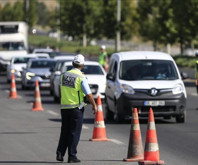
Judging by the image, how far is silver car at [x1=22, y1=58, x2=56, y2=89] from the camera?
A: 3372 cm

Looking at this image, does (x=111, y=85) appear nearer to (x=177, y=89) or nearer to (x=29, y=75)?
(x=177, y=89)

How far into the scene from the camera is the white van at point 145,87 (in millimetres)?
18359

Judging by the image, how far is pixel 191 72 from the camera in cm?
4269

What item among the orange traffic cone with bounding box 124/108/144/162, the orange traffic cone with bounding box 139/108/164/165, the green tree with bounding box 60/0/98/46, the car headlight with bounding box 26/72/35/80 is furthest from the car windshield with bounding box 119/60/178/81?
the green tree with bounding box 60/0/98/46

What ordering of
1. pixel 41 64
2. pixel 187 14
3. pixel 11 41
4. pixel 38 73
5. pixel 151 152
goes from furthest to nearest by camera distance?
1. pixel 11 41
2. pixel 187 14
3. pixel 41 64
4. pixel 38 73
5. pixel 151 152

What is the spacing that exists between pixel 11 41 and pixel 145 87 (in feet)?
120

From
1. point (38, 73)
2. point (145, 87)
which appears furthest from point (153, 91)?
point (38, 73)

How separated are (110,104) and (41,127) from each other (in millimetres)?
2269

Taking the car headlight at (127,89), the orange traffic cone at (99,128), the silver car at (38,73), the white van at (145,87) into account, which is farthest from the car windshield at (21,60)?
the orange traffic cone at (99,128)

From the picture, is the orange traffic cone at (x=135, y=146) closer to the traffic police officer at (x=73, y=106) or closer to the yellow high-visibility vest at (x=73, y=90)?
the traffic police officer at (x=73, y=106)

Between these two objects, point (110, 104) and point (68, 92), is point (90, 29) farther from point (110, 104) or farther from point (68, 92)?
point (68, 92)

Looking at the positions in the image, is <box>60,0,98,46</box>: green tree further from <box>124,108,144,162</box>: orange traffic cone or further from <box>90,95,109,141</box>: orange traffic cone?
<box>124,108,144,162</box>: orange traffic cone

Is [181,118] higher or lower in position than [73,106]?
lower

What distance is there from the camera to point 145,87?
1844 cm
